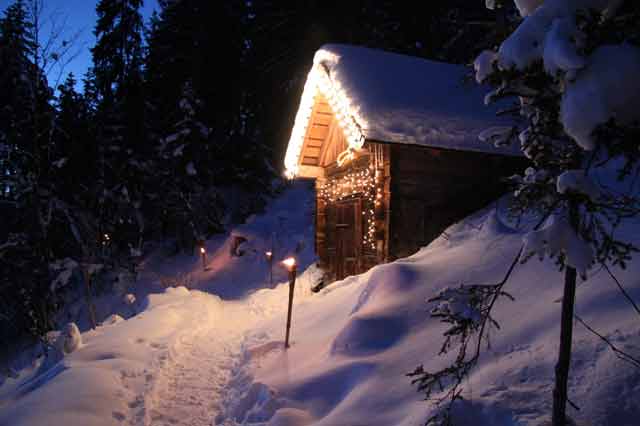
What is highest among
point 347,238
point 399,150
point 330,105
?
point 330,105

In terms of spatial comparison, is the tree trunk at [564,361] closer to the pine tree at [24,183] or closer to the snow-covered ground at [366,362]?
the snow-covered ground at [366,362]

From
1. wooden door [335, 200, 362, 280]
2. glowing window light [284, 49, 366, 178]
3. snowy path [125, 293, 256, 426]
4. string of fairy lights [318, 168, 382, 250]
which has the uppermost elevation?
glowing window light [284, 49, 366, 178]

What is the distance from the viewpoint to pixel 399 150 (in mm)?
8711

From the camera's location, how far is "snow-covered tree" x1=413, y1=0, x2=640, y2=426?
1.68 metres

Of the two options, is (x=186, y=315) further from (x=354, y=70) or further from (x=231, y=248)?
(x=231, y=248)

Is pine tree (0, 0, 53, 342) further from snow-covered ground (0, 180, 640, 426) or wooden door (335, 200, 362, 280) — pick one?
wooden door (335, 200, 362, 280)

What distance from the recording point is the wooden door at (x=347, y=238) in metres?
10.3

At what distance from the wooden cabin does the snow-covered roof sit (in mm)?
28

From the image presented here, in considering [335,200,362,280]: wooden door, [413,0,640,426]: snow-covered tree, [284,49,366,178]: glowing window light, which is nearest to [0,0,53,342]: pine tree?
[284,49,366,178]: glowing window light

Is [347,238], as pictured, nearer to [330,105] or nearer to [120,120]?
[330,105]

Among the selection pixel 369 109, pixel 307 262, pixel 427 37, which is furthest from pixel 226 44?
pixel 369 109

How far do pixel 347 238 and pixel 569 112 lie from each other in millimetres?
9452

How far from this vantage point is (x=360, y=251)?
10.1m

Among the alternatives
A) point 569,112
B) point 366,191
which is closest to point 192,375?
point 366,191
